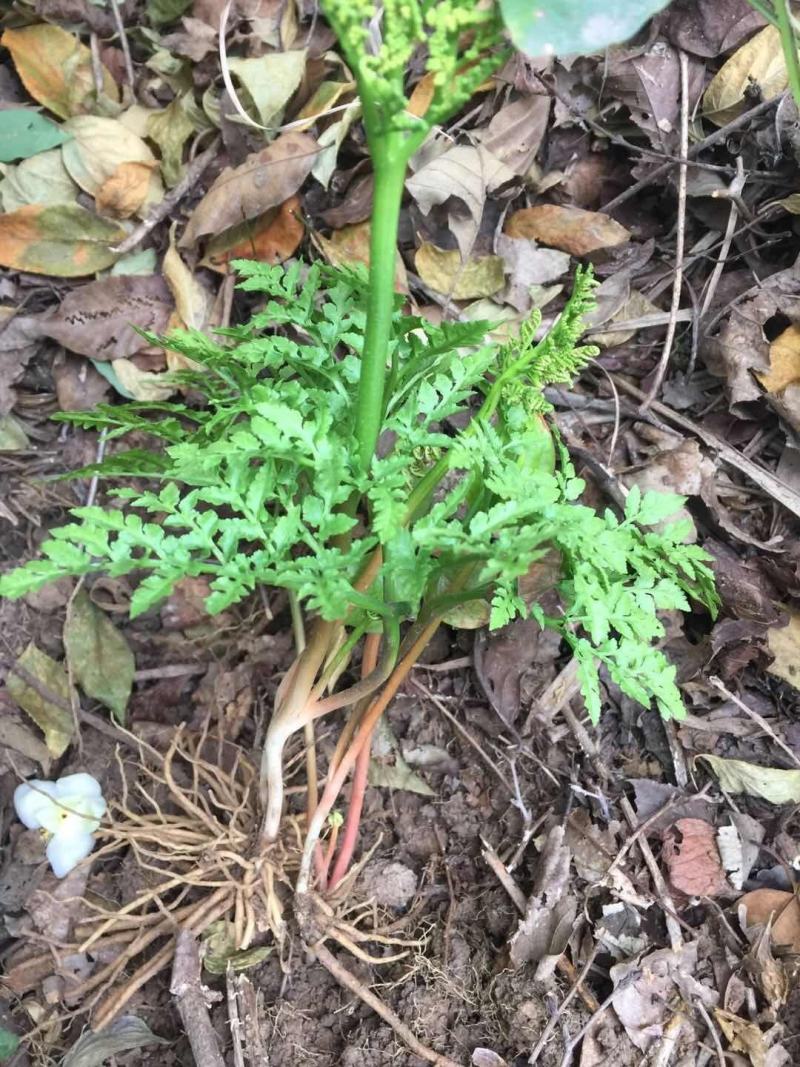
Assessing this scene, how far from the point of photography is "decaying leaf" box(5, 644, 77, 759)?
186 centimetres

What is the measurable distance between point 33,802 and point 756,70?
2308 millimetres

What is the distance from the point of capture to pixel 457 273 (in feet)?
6.70

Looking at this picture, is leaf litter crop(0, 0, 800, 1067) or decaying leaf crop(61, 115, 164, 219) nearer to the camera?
leaf litter crop(0, 0, 800, 1067)

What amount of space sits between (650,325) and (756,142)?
0.48 m

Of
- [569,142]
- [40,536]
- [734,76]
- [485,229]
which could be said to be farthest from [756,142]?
[40,536]

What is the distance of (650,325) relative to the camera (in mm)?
2047

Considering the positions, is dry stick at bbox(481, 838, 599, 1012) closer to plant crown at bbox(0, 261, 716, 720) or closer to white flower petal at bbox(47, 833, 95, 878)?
plant crown at bbox(0, 261, 716, 720)

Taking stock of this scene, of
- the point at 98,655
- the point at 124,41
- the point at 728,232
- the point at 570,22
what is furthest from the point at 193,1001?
the point at 124,41

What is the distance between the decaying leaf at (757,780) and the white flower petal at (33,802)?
1.37 meters

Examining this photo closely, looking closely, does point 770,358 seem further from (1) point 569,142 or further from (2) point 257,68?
(2) point 257,68

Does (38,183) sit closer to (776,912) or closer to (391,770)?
(391,770)

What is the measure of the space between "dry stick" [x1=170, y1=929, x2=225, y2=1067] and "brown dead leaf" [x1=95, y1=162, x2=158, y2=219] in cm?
171

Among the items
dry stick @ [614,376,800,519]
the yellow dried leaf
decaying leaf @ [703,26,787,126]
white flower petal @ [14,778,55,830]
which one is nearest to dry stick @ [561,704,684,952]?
dry stick @ [614,376,800,519]

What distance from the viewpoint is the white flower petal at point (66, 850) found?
1709mm
